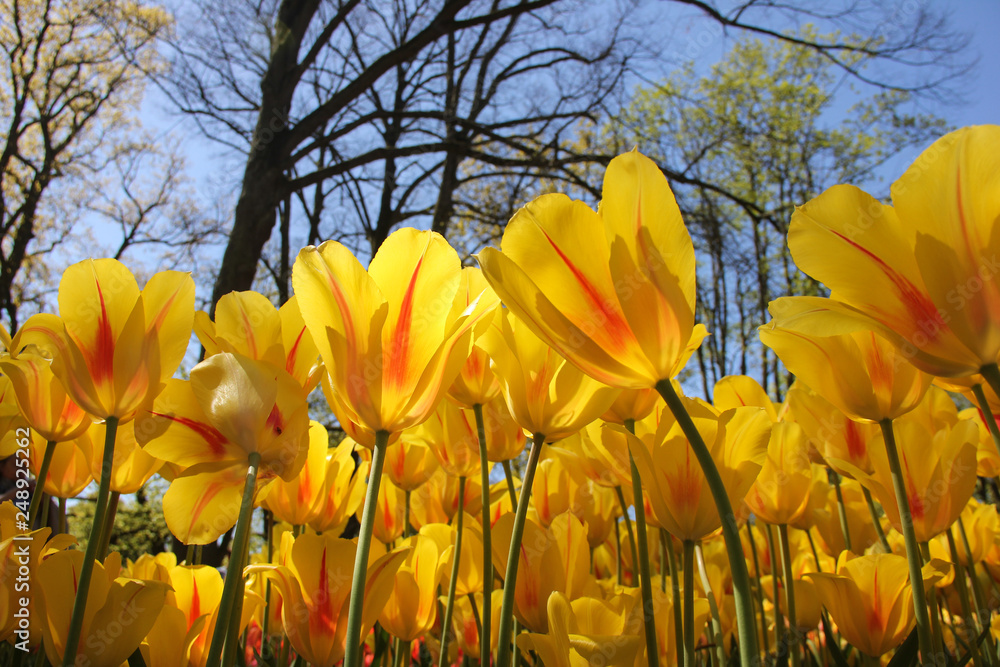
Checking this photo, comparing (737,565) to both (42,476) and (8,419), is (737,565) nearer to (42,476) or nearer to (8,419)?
(42,476)

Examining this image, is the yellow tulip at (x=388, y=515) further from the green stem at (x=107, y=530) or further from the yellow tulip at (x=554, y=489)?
the green stem at (x=107, y=530)

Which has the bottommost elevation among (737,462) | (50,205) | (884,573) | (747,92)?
(884,573)

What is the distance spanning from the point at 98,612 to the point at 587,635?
521 millimetres

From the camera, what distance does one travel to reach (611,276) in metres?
0.57

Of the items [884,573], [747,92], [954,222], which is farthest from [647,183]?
[747,92]

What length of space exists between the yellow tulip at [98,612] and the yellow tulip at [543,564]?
0.43 meters

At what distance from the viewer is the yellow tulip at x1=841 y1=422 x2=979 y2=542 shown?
2.80 ft

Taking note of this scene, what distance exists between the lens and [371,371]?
0.61 meters

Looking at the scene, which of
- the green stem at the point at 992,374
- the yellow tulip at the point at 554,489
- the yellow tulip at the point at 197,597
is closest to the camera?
the green stem at the point at 992,374

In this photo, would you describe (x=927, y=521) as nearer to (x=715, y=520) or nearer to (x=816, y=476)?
(x=715, y=520)

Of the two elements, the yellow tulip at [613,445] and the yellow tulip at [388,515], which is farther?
the yellow tulip at [388,515]

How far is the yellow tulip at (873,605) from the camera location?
34.6 inches

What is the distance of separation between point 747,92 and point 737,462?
17454 mm

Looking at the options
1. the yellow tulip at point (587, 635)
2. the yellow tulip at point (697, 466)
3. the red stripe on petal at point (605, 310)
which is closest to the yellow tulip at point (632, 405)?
the yellow tulip at point (697, 466)
